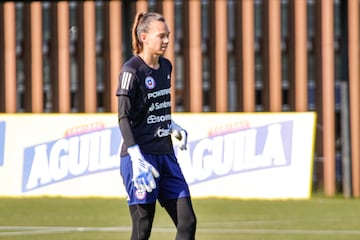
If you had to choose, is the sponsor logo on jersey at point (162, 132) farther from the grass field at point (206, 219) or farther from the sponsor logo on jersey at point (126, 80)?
the grass field at point (206, 219)

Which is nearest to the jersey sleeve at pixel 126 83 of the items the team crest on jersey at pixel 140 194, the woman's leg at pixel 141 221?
the team crest on jersey at pixel 140 194

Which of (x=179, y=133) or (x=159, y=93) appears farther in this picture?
(x=179, y=133)

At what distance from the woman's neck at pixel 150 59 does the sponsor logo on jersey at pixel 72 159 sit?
386 inches

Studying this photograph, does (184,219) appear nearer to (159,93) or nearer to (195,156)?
(159,93)

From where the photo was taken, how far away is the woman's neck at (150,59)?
729cm

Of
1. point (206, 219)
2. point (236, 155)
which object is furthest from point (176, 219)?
point (236, 155)

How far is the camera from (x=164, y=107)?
7328 millimetres

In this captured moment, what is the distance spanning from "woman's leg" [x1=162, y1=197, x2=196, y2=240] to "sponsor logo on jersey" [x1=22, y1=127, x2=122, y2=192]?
980 centimetres

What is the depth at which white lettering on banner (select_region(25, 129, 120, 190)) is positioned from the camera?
56.4 ft

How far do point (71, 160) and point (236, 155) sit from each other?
7.74ft

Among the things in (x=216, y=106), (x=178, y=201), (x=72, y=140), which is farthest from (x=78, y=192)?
(x=178, y=201)

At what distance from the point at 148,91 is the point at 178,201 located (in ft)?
2.28

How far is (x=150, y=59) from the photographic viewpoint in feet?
23.9

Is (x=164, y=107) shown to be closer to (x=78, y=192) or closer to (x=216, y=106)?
(x=78, y=192)
